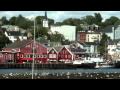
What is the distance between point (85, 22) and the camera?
4834 centimetres

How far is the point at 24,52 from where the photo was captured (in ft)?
103

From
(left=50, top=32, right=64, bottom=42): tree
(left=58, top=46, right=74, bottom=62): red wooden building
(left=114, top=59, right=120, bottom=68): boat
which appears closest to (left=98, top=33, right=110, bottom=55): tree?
(left=114, top=59, right=120, bottom=68): boat

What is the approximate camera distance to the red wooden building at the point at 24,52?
1219 inches

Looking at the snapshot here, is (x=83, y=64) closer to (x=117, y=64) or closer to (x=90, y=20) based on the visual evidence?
(x=117, y=64)

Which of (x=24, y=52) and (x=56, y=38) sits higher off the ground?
(x=56, y=38)

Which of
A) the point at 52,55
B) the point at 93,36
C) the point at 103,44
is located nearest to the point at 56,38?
the point at 103,44

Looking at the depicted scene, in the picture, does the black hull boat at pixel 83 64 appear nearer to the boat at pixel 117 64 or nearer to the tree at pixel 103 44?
the boat at pixel 117 64

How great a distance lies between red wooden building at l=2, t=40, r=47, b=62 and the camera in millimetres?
30961

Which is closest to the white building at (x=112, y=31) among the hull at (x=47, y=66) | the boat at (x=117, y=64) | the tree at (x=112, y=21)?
the tree at (x=112, y=21)

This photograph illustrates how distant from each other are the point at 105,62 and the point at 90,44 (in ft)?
19.9

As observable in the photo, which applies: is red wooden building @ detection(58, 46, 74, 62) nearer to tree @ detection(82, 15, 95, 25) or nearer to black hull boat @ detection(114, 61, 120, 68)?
black hull boat @ detection(114, 61, 120, 68)

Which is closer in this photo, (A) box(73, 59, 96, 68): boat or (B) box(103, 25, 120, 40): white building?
(A) box(73, 59, 96, 68): boat

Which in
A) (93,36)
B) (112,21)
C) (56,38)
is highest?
(112,21)
